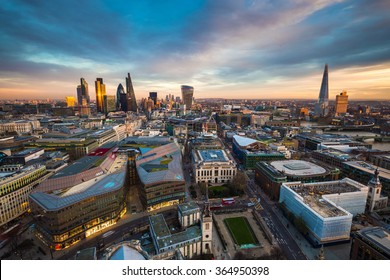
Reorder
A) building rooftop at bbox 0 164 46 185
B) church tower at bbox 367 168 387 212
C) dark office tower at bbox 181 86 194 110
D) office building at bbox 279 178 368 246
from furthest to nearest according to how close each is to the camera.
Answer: dark office tower at bbox 181 86 194 110 < church tower at bbox 367 168 387 212 < building rooftop at bbox 0 164 46 185 < office building at bbox 279 178 368 246

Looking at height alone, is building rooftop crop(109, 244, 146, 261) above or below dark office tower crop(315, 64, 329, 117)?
below

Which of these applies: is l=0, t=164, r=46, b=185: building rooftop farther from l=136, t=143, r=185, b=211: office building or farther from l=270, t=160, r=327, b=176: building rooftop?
l=270, t=160, r=327, b=176: building rooftop

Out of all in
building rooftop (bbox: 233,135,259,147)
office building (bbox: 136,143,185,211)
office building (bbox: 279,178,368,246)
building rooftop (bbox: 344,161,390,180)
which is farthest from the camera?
building rooftop (bbox: 233,135,259,147)

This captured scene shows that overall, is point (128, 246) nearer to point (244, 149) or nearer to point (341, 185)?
point (341, 185)

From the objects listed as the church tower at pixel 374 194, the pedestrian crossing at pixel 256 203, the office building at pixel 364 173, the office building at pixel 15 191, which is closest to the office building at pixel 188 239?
the pedestrian crossing at pixel 256 203

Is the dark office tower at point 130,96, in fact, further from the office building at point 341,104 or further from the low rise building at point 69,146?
the office building at point 341,104

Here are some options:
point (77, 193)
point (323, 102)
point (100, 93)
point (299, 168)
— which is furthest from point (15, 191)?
point (323, 102)

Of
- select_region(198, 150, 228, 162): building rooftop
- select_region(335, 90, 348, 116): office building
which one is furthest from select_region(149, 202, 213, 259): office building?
select_region(335, 90, 348, 116): office building
